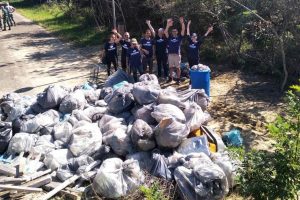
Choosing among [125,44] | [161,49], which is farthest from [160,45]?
[125,44]

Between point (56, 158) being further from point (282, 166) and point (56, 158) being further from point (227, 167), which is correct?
point (282, 166)

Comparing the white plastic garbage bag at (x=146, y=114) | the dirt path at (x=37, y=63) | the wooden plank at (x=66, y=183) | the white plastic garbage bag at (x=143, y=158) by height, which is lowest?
the dirt path at (x=37, y=63)

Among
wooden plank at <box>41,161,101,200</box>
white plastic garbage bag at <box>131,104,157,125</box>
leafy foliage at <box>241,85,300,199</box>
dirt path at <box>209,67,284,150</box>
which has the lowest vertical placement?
dirt path at <box>209,67,284,150</box>

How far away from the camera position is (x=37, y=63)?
14266 mm

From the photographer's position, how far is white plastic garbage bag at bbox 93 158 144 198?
5738 mm

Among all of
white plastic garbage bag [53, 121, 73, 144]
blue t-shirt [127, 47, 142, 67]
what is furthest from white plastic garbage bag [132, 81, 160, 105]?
blue t-shirt [127, 47, 142, 67]

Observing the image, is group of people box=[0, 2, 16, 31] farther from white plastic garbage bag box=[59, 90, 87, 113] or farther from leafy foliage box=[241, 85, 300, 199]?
leafy foliage box=[241, 85, 300, 199]

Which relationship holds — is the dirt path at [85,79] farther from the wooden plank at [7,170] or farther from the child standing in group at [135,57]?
the wooden plank at [7,170]

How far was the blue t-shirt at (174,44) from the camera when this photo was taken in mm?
10180

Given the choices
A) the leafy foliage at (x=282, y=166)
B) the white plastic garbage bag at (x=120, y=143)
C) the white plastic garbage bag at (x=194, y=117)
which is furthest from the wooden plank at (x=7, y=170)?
the leafy foliage at (x=282, y=166)

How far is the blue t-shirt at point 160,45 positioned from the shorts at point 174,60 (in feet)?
1.34

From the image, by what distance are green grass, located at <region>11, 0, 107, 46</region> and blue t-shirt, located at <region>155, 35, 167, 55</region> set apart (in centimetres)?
642

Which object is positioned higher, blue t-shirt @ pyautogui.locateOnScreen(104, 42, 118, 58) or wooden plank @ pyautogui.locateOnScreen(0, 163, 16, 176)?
blue t-shirt @ pyautogui.locateOnScreen(104, 42, 118, 58)

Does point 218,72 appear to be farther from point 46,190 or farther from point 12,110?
point 46,190
